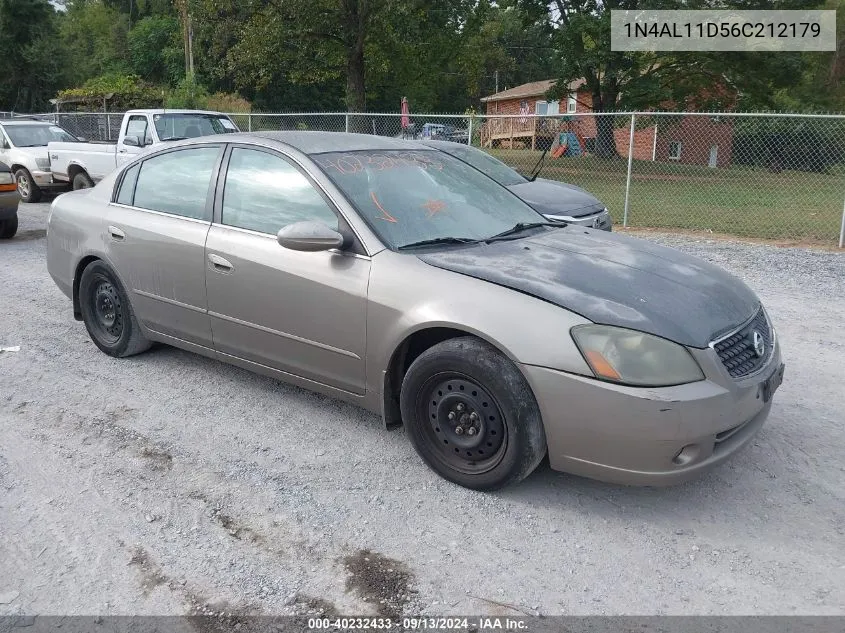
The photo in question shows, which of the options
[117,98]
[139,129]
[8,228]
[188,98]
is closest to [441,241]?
[8,228]

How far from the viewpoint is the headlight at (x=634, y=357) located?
315cm

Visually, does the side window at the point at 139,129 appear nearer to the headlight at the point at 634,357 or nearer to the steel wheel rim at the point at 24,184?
the steel wheel rim at the point at 24,184

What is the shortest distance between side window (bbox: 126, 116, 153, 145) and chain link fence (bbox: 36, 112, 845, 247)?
3.74 meters

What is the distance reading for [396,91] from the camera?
49.0 metres

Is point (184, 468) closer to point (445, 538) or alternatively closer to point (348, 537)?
point (348, 537)

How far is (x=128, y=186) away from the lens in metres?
5.36

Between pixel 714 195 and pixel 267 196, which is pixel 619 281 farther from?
pixel 714 195

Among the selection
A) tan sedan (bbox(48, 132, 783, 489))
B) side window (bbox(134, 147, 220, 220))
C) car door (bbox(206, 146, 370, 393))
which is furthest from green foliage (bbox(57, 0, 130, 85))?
car door (bbox(206, 146, 370, 393))

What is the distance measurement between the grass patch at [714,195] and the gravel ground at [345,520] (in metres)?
9.24

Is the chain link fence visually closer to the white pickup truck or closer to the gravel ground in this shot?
the white pickup truck

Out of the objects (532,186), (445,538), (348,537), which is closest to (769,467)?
(445,538)

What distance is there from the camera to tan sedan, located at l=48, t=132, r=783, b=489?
3213mm

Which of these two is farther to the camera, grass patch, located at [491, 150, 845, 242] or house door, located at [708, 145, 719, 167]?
house door, located at [708, 145, 719, 167]

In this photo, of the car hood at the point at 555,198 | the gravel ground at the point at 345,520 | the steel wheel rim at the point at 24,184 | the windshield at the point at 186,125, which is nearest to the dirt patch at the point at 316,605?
the gravel ground at the point at 345,520
